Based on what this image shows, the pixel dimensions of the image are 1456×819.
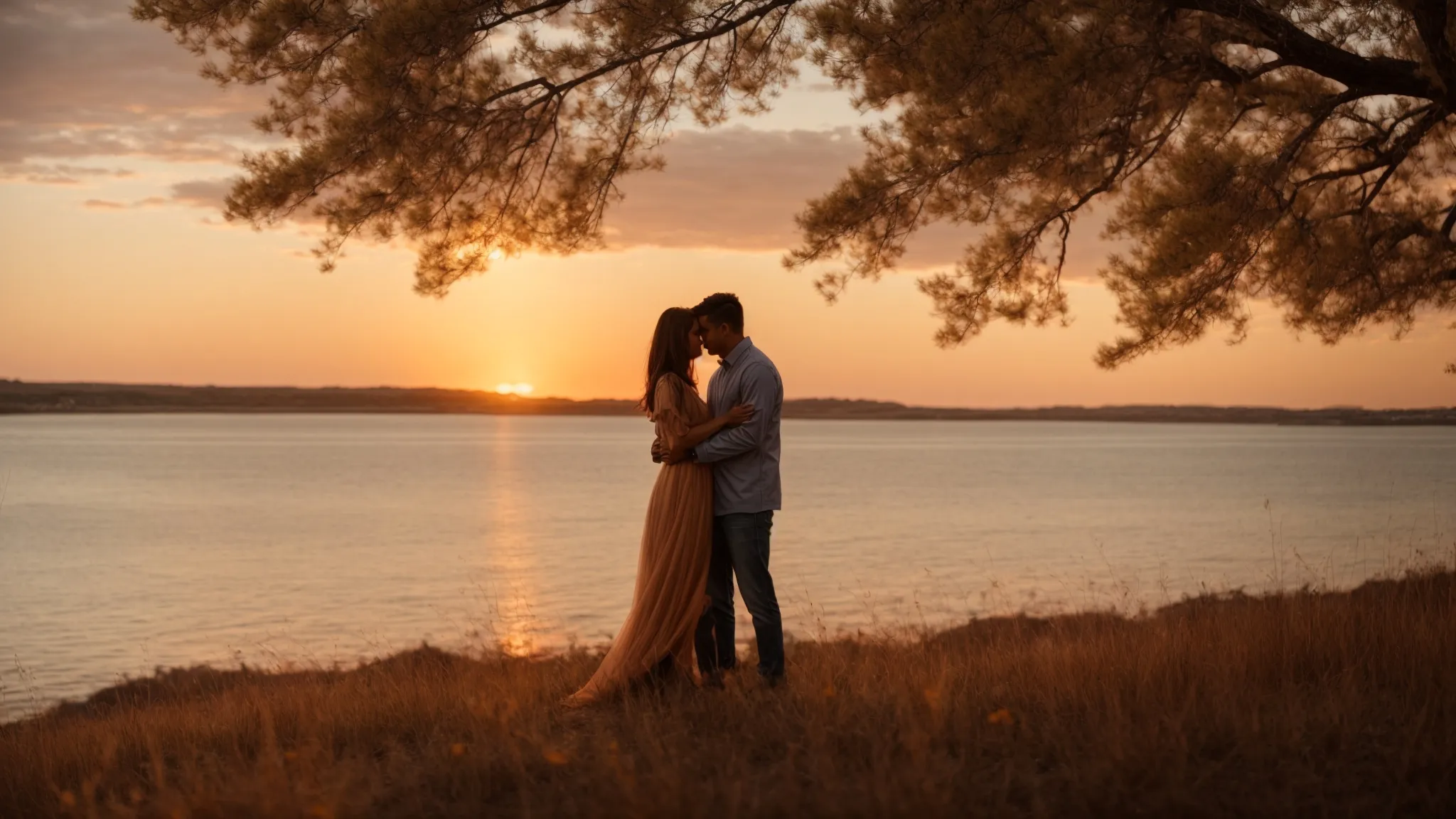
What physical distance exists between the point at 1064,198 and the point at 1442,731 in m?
6.01

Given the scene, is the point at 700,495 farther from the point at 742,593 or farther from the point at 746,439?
the point at 742,593

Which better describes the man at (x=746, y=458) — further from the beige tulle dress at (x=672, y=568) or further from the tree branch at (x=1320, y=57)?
the tree branch at (x=1320, y=57)

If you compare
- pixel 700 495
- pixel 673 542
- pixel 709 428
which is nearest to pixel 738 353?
pixel 709 428

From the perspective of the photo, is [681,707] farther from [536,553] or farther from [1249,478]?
[1249,478]

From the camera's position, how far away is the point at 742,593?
6.21 metres

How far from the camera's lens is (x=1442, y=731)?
518cm

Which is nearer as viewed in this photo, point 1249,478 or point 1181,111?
point 1181,111

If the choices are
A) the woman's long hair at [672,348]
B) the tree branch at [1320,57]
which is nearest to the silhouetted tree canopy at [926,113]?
the tree branch at [1320,57]

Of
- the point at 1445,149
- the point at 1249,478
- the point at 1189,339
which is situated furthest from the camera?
the point at 1249,478

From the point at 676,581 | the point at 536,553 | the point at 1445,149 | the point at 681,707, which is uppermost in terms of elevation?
the point at 1445,149

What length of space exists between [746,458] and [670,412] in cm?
46

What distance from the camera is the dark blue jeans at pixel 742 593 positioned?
627 centimetres

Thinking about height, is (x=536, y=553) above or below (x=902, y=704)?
below

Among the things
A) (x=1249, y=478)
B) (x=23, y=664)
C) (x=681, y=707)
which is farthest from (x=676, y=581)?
(x=1249, y=478)
